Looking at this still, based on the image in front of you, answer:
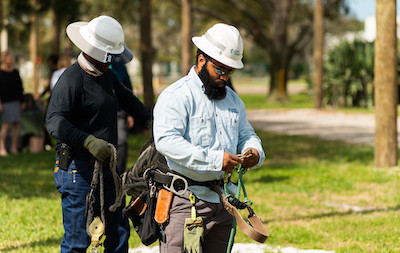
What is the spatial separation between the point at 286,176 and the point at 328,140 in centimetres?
520

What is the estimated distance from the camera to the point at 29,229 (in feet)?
22.1

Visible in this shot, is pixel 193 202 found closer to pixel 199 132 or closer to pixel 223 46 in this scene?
pixel 199 132

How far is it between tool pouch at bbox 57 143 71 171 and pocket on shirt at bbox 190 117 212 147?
40.0 inches

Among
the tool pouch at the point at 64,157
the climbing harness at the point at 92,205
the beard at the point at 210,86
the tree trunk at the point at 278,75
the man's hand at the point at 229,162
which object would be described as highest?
the beard at the point at 210,86

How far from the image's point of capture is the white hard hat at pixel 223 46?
3.69 meters

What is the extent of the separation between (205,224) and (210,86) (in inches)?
31.4

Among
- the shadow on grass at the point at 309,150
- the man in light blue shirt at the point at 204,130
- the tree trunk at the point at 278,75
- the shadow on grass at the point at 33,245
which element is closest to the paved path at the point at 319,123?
the shadow on grass at the point at 309,150

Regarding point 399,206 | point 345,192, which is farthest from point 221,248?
point 345,192

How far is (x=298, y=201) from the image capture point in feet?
28.1

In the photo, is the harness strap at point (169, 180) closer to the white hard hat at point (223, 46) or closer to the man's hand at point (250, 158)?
the man's hand at point (250, 158)

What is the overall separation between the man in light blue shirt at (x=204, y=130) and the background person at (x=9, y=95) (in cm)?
849

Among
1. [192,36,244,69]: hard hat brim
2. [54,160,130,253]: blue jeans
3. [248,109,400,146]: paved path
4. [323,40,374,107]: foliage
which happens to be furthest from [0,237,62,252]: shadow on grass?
[323,40,374,107]: foliage

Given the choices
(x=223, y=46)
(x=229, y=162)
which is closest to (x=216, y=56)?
(x=223, y=46)

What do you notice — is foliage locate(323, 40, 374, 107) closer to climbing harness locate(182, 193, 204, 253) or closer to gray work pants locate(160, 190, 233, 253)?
gray work pants locate(160, 190, 233, 253)
